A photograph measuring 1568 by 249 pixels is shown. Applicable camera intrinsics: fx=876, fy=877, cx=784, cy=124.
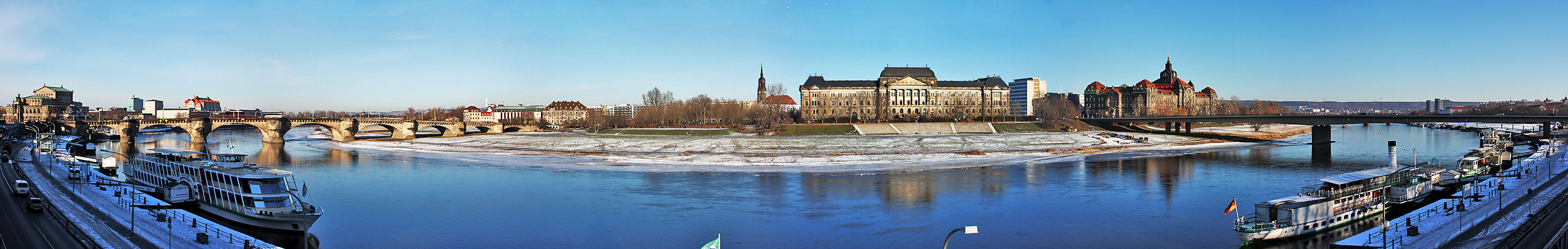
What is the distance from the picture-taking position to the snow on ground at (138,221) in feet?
97.2

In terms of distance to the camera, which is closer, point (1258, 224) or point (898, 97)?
point (1258, 224)

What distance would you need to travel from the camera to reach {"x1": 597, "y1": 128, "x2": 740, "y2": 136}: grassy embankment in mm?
119000

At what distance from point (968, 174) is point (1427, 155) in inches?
2188

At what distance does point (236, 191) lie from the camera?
35781mm

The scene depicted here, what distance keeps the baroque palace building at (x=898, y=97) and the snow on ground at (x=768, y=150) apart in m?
46.1

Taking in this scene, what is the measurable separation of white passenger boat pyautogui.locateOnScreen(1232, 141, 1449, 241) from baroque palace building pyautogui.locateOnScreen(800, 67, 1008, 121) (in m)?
116

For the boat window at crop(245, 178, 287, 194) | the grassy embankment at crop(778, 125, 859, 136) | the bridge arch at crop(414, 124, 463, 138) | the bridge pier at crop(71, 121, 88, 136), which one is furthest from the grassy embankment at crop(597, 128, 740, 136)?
the boat window at crop(245, 178, 287, 194)

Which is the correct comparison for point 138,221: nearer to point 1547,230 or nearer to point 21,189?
point 21,189

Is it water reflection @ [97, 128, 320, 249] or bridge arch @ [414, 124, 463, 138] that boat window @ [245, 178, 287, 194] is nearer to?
water reflection @ [97, 128, 320, 249]

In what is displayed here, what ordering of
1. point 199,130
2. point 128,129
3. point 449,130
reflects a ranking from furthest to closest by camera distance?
1. point 449,130
2. point 199,130
3. point 128,129

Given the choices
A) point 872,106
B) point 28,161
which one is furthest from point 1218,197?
point 872,106

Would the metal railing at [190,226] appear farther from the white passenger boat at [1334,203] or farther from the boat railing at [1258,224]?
the white passenger boat at [1334,203]

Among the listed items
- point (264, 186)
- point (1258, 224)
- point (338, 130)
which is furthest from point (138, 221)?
point (338, 130)

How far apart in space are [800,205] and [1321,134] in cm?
8114
